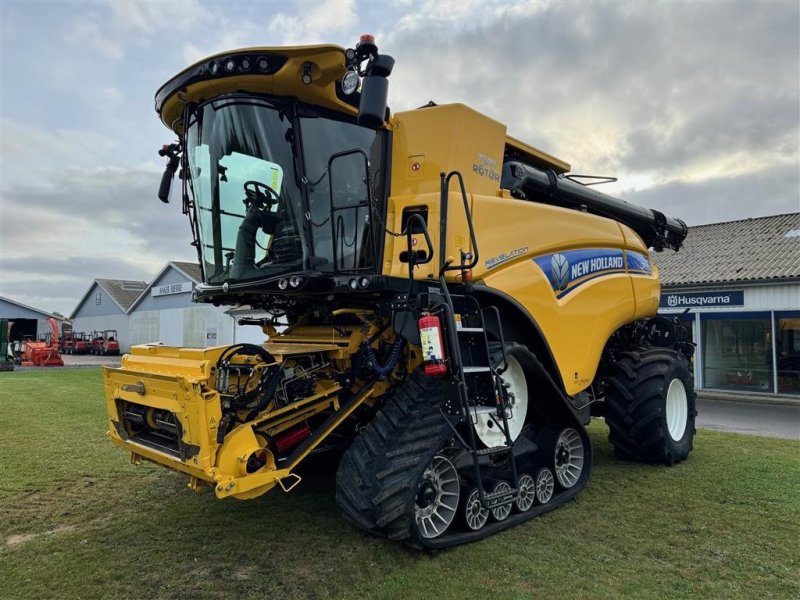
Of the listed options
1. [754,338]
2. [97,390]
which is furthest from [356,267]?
[754,338]

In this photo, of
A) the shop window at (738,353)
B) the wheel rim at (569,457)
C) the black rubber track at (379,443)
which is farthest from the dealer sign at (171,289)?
the black rubber track at (379,443)

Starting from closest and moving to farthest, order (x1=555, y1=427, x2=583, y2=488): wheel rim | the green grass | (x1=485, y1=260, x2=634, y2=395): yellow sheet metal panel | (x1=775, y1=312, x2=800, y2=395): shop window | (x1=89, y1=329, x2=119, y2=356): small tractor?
the green grass → (x1=485, y1=260, x2=634, y2=395): yellow sheet metal panel → (x1=555, y1=427, x2=583, y2=488): wheel rim → (x1=775, y1=312, x2=800, y2=395): shop window → (x1=89, y1=329, x2=119, y2=356): small tractor

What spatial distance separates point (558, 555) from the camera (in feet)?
12.8

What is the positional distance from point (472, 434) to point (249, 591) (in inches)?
64.8

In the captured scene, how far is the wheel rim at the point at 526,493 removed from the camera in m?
4.49

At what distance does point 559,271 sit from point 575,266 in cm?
34

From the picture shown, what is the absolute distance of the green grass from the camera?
3.46m

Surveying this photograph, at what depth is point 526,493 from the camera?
457 cm

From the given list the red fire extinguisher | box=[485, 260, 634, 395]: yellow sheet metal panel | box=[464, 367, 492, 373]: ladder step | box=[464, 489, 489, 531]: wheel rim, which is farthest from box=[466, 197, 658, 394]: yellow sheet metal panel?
box=[464, 489, 489, 531]: wheel rim

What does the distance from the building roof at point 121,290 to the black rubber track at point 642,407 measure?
40775 millimetres

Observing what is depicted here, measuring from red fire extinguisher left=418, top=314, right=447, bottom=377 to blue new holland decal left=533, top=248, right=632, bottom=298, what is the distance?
1.61 metres

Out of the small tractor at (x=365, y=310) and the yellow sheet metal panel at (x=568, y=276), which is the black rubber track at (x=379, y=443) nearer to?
the small tractor at (x=365, y=310)

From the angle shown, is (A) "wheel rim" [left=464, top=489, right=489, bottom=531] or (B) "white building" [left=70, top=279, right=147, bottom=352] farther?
(B) "white building" [left=70, top=279, right=147, bottom=352]

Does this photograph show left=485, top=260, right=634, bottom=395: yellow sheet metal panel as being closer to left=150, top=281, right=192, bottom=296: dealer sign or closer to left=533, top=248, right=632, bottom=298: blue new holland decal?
left=533, top=248, right=632, bottom=298: blue new holland decal
